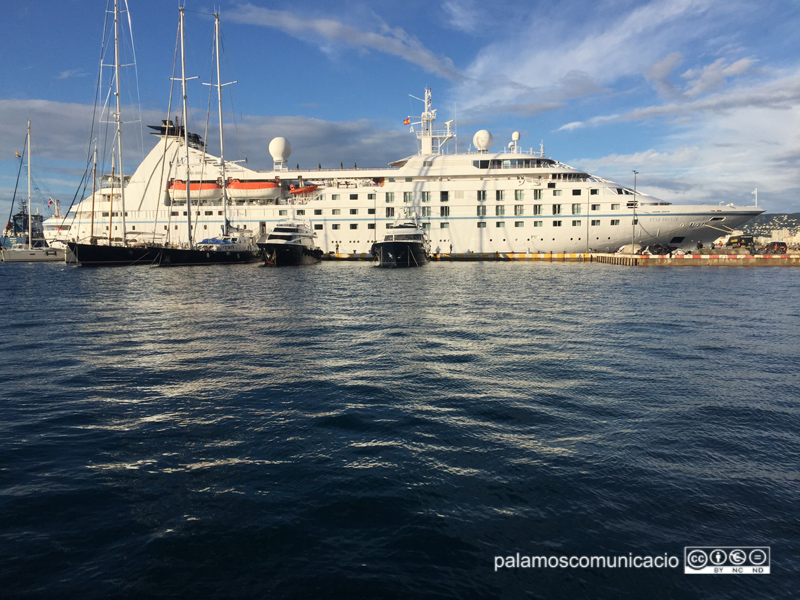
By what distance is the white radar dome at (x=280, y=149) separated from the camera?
6881cm

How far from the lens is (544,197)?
60.1m

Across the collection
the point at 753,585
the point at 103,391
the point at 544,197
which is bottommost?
the point at 753,585

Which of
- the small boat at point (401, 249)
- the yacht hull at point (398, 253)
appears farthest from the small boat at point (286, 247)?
the yacht hull at point (398, 253)

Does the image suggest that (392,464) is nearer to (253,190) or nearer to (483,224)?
(483,224)

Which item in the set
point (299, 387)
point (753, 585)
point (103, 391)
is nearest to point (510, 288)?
point (299, 387)

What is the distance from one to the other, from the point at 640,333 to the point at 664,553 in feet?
44.3

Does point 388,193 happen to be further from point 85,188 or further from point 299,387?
point 299,387

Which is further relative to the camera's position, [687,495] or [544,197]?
[544,197]

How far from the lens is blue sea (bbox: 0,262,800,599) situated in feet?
16.0

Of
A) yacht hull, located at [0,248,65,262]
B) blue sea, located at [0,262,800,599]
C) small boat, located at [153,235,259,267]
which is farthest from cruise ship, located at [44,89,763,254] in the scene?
blue sea, located at [0,262,800,599]

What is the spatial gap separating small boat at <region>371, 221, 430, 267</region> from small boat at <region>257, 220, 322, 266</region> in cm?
836

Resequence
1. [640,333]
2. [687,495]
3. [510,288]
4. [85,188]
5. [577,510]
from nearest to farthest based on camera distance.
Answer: [577,510]
[687,495]
[640,333]
[510,288]
[85,188]

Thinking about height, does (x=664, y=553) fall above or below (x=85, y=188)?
below

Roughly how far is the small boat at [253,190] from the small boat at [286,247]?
37.7 ft
